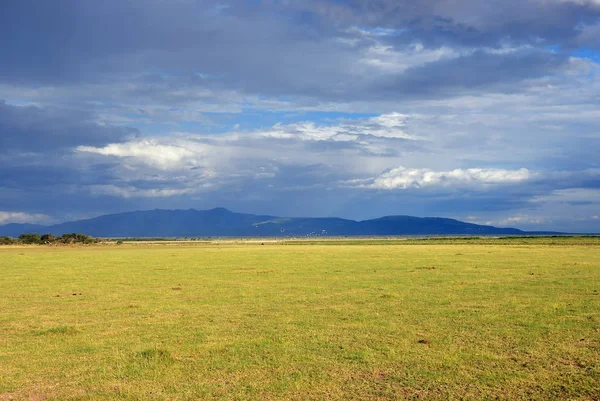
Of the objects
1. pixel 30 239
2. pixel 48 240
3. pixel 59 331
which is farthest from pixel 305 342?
pixel 30 239

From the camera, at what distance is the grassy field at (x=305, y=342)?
9844 mm

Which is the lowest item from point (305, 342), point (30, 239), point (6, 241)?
point (305, 342)

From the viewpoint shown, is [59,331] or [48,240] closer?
[59,331]

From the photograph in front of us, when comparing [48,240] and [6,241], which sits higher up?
[48,240]

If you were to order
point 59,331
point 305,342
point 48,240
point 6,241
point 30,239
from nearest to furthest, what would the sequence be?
point 305,342, point 59,331, point 6,241, point 48,240, point 30,239

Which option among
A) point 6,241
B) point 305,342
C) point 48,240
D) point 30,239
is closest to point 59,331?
point 305,342

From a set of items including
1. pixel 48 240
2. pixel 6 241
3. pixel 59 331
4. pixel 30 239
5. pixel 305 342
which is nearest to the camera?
pixel 305 342

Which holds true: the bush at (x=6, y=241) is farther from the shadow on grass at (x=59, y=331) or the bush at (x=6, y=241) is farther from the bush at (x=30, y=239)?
the shadow on grass at (x=59, y=331)

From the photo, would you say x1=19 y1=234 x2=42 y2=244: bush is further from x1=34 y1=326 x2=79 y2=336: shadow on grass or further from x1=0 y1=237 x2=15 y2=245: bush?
x1=34 y1=326 x2=79 y2=336: shadow on grass

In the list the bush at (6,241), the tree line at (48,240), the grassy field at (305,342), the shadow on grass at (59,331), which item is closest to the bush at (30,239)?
the tree line at (48,240)

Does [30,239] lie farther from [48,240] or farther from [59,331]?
[59,331]

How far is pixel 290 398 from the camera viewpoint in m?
9.23

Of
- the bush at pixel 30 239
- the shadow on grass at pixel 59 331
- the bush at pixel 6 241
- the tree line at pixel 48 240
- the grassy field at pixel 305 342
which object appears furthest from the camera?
the bush at pixel 30 239

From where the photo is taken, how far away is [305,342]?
43.9 ft
